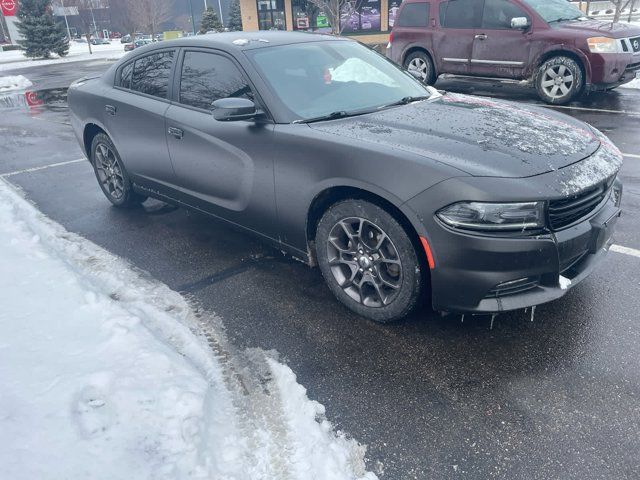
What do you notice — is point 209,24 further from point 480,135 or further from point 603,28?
point 480,135

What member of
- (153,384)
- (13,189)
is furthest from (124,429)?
(13,189)

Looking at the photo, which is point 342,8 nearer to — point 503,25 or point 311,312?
point 503,25

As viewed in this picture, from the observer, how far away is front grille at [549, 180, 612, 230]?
2.53 m

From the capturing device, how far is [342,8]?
924 inches

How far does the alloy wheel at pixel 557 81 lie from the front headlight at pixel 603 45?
19.8 inches

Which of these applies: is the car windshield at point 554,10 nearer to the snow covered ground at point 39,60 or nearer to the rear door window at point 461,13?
the rear door window at point 461,13

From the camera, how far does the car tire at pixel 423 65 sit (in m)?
10.7

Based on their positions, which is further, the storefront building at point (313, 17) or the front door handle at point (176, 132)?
the storefront building at point (313, 17)

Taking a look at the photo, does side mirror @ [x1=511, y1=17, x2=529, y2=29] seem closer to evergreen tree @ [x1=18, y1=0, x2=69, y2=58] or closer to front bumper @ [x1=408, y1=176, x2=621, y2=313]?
front bumper @ [x1=408, y1=176, x2=621, y2=313]

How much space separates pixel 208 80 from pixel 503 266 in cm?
254

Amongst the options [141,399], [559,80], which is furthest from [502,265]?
[559,80]

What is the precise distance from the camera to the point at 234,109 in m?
3.18

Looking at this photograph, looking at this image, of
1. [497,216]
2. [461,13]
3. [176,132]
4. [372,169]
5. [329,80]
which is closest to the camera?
[497,216]

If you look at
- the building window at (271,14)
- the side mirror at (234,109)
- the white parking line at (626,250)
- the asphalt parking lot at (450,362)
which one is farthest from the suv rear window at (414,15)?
the building window at (271,14)
